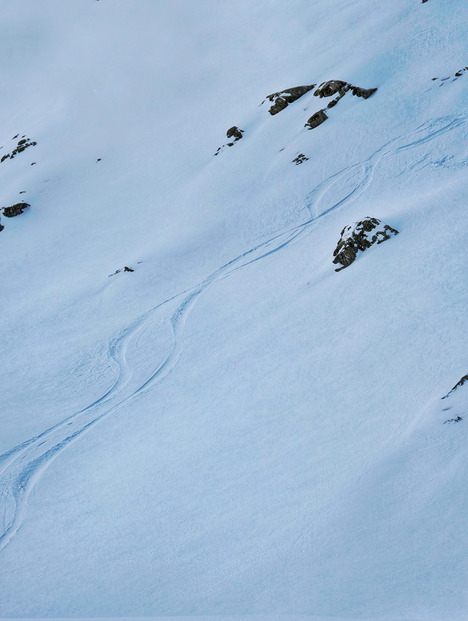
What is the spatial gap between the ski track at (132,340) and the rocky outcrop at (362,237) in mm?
3153

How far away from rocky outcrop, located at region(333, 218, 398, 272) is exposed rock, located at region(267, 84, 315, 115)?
33.9 ft

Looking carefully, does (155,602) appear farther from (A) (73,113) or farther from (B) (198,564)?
(A) (73,113)

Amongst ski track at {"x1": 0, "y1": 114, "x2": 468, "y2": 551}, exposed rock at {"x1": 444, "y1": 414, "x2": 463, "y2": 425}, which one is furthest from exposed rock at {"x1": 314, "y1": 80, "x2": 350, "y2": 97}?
exposed rock at {"x1": 444, "y1": 414, "x2": 463, "y2": 425}

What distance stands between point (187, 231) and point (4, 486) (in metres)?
10.4

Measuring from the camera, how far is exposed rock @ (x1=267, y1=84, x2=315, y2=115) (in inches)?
961

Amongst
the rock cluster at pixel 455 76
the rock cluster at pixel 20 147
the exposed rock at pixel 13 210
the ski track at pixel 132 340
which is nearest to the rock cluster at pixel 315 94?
the rock cluster at pixel 455 76

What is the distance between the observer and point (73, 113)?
33.2 meters

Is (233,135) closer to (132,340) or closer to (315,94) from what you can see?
(315,94)

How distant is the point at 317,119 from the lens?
891 inches

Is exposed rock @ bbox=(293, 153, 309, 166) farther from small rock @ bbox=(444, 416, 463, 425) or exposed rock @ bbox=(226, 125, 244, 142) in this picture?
small rock @ bbox=(444, 416, 463, 425)

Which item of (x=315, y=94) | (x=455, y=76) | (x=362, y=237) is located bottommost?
(x=362, y=237)

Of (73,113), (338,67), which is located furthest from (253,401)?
(73,113)

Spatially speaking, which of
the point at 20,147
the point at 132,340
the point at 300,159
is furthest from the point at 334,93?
the point at 20,147

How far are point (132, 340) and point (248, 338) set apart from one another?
385 centimetres
